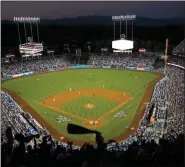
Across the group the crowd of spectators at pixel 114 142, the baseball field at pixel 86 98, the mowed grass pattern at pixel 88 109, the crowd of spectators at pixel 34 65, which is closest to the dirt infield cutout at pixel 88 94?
the baseball field at pixel 86 98

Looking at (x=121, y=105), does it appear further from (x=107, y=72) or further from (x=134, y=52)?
(x=134, y=52)

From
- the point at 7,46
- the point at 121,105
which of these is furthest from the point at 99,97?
the point at 7,46

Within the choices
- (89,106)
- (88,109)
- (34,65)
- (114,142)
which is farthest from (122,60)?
(114,142)

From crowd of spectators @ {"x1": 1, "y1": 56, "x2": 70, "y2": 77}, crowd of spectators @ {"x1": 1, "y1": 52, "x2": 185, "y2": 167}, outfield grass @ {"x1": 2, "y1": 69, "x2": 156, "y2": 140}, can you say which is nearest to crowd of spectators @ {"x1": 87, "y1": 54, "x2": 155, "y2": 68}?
crowd of spectators @ {"x1": 1, "y1": 52, "x2": 185, "y2": 167}

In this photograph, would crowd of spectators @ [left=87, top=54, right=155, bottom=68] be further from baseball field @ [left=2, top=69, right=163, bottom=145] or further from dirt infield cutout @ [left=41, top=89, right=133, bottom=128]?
dirt infield cutout @ [left=41, top=89, right=133, bottom=128]

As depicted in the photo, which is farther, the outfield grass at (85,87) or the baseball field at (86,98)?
the outfield grass at (85,87)

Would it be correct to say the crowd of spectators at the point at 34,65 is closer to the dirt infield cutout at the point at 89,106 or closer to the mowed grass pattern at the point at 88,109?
the mowed grass pattern at the point at 88,109

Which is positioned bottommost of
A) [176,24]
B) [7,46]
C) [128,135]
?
Answer: [128,135]
